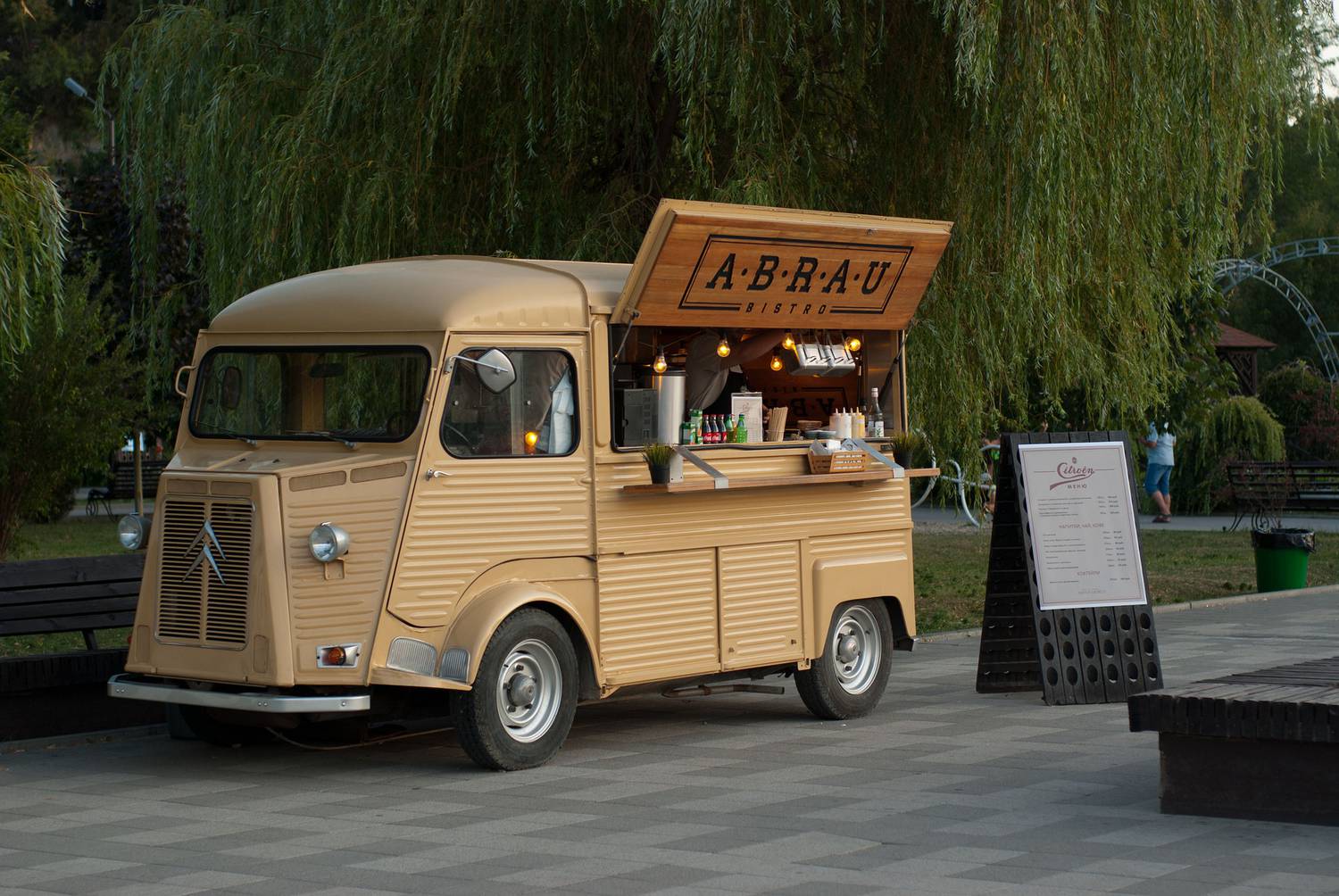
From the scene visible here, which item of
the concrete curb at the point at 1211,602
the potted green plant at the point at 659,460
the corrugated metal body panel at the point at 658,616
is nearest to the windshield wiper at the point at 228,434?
the corrugated metal body panel at the point at 658,616

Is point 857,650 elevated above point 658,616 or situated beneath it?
situated beneath

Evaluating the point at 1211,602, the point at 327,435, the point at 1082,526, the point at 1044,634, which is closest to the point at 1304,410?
the point at 1211,602

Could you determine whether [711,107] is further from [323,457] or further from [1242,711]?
[1242,711]

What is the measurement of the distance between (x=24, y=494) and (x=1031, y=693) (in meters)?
16.6

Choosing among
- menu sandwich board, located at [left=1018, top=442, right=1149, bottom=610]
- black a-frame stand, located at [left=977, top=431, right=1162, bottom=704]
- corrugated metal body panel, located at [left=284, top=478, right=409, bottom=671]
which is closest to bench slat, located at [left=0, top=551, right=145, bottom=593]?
corrugated metal body panel, located at [left=284, top=478, right=409, bottom=671]

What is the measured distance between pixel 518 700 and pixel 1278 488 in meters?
18.8

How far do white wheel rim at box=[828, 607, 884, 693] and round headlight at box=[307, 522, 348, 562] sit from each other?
11.2ft

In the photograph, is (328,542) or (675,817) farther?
(328,542)

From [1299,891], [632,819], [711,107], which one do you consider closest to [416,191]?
[711,107]

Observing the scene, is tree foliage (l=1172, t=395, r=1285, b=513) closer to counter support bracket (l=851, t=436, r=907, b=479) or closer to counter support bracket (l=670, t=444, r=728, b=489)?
counter support bracket (l=851, t=436, r=907, b=479)

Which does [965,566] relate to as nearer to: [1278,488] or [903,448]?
[1278,488]

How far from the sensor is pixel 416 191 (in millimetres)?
13781

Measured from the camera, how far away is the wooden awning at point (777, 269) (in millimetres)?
9969

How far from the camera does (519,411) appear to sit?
9.71m
